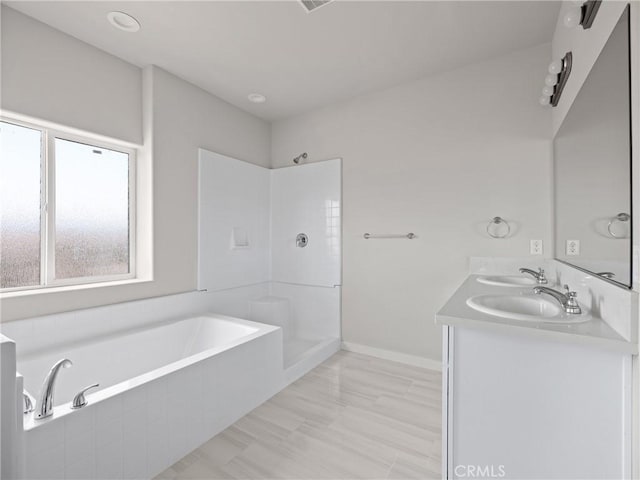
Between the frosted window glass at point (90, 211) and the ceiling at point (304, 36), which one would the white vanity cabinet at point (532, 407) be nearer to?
the ceiling at point (304, 36)

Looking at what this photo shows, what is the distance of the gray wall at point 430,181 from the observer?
222 cm

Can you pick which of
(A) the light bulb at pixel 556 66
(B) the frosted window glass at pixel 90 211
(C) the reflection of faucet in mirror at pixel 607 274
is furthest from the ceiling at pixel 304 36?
(C) the reflection of faucet in mirror at pixel 607 274

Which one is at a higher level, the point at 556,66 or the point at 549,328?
the point at 556,66

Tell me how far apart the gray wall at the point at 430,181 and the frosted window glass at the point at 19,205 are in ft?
7.29

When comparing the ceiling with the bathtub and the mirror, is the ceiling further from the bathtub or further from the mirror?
the bathtub

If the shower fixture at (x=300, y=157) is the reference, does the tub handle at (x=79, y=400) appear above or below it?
below

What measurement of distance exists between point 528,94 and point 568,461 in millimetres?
2268

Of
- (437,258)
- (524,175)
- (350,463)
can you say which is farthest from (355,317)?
(524,175)

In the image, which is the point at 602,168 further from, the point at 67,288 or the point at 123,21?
the point at 67,288

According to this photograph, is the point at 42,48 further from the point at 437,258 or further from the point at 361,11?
the point at 437,258

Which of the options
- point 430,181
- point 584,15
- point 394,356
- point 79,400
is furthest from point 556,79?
point 79,400

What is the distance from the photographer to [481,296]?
4.73 ft

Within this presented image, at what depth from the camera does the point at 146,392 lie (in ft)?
4.69

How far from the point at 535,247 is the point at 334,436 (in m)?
1.86
